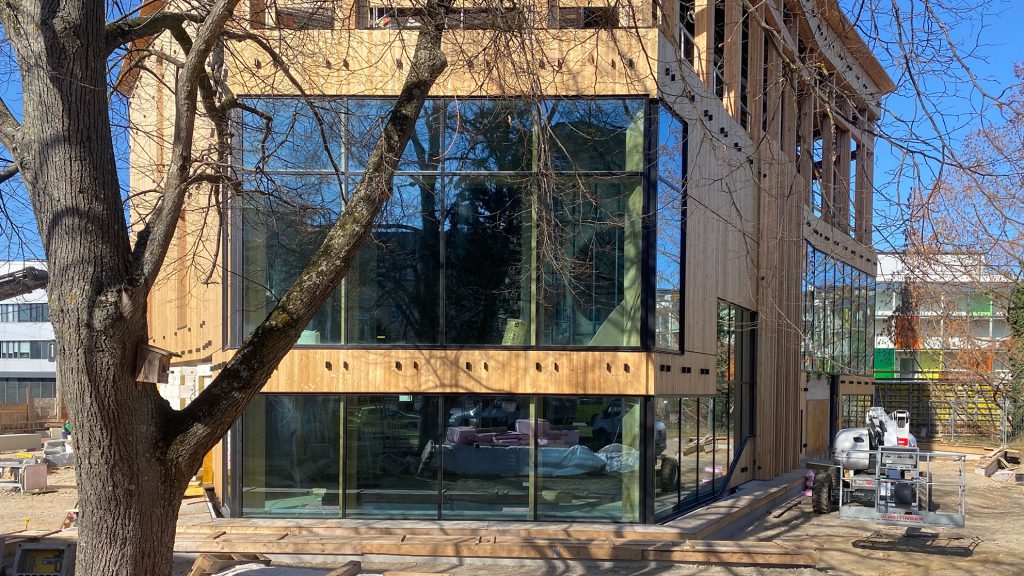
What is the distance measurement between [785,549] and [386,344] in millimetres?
6465

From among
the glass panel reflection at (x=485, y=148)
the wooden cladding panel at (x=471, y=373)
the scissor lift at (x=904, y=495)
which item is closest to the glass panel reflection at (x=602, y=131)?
the glass panel reflection at (x=485, y=148)

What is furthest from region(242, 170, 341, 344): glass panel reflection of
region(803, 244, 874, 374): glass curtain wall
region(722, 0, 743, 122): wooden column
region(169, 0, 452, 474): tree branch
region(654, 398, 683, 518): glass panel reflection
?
region(803, 244, 874, 374): glass curtain wall

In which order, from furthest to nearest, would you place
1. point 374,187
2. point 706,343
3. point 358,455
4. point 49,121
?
point 706,343
point 358,455
point 374,187
point 49,121

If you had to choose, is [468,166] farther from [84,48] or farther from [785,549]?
[84,48]

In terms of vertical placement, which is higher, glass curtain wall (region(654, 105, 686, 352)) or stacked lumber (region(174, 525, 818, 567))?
glass curtain wall (region(654, 105, 686, 352))

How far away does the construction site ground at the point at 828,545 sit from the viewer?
12.1 meters

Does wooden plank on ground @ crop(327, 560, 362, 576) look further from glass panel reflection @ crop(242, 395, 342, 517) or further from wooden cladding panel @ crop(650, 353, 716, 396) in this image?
wooden cladding panel @ crop(650, 353, 716, 396)

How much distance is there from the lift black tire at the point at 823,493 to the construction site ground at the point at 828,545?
0.71ft

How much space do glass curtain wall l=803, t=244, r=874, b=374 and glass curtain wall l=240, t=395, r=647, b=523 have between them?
1000cm

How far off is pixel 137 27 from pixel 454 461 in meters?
8.96

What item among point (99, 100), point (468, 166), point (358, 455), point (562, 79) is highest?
point (562, 79)

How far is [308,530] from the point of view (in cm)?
1348

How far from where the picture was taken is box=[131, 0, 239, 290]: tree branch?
6.09 metres

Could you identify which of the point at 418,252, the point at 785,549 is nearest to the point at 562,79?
the point at 418,252
